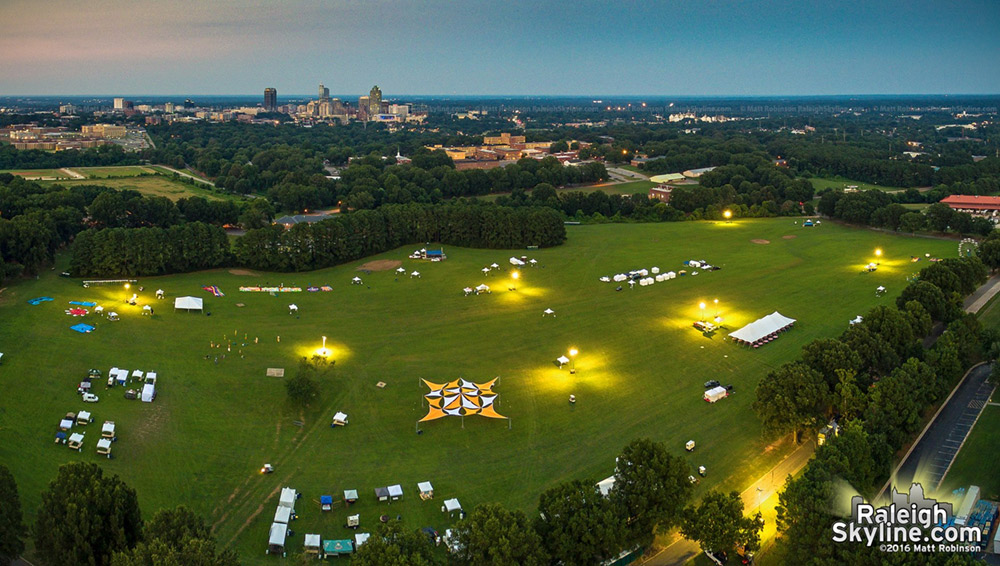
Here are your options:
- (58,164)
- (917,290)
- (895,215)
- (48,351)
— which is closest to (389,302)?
(48,351)

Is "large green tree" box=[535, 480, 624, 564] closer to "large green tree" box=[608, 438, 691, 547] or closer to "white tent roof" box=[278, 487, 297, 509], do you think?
"large green tree" box=[608, 438, 691, 547]

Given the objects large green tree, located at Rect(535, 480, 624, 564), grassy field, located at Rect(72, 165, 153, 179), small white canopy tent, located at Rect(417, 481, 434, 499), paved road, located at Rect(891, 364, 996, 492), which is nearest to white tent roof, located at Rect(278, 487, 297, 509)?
small white canopy tent, located at Rect(417, 481, 434, 499)

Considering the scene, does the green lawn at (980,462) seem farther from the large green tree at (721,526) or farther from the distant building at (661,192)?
the distant building at (661,192)

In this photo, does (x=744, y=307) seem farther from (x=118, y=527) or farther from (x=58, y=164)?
(x=58, y=164)

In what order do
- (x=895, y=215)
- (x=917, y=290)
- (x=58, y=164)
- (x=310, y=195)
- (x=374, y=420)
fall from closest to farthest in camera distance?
1. (x=374, y=420)
2. (x=917, y=290)
3. (x=895, y=215)
4. (x=310, y=195)
5. (x=58, y=164)

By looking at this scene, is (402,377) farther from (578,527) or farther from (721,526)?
(721,526)

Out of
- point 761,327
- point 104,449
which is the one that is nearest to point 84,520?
point 104,449
